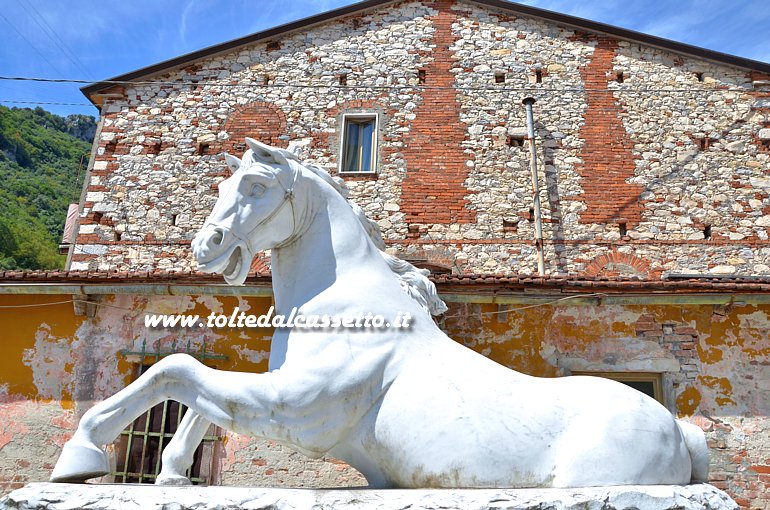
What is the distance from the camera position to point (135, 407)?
2.30 m

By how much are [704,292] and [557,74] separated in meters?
6.63

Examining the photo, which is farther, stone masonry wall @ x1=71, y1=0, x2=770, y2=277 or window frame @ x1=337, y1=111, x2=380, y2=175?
window frame @ x1=337, y1=111, x2=380, y2=175

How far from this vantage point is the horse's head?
2449 millimetres

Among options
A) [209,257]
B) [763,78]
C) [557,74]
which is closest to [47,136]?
[557,74]

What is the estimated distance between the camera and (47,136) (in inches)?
1753

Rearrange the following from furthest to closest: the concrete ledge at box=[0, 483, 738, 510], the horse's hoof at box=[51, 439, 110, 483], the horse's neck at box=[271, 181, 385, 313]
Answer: the horse's neck at box=[271, 181, 385, 313] < the horse's hoof at box=[51, 439, 110, 483] < the concrete ledge at box=[0, 483, 738, 510]

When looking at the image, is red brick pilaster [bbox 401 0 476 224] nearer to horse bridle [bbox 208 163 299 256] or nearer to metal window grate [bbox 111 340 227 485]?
metal window grate [bbox 111 340 227 485]

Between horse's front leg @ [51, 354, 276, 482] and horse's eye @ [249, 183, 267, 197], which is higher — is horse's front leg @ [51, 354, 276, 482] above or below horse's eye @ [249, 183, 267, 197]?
below

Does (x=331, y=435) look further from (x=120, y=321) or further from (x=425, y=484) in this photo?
(x=120, y=321)

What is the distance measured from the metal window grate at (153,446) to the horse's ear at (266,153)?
527cm

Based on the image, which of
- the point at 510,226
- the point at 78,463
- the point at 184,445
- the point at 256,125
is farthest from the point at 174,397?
the point at 256,125

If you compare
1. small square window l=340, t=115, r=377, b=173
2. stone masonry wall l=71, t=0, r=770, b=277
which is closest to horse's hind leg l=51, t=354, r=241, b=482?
stone masonry wall l=71, t=0, r=770, b=277

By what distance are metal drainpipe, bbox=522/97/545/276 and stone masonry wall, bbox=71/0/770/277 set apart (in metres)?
0.14

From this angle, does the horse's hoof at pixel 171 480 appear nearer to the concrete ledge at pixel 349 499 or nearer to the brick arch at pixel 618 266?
the concrete ledge at pixel 349 499
